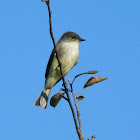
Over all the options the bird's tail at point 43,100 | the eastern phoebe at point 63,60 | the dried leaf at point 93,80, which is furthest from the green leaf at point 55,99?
the eastern phoebe at point 63,60

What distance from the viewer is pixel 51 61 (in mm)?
6789

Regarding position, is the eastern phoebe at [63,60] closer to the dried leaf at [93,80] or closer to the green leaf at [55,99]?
the green leaf at [55,99]

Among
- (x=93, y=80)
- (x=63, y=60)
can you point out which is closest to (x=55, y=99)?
(x=93, y=80)

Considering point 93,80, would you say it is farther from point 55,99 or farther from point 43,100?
point 43,100

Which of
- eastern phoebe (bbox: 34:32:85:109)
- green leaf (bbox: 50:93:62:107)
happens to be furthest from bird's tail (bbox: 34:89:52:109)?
green leaf (bbox: 50:93:62:107)

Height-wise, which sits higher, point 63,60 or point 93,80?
point 63,60

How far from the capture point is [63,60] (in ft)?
22.3

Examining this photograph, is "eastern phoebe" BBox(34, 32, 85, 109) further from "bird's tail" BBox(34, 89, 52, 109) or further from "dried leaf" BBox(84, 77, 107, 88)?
"dried leaf" BBox(84, 77, 107, 88)

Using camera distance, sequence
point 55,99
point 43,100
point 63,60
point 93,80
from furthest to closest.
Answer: point 63,60 → point 43,100 → point 55,99 → point 93,80

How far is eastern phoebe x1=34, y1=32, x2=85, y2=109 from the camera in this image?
675cm

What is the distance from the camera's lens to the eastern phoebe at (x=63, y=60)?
22.1 ft

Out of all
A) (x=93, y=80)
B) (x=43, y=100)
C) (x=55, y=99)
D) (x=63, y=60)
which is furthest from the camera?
(x=63, y=60)

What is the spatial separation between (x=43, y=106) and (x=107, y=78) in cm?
336

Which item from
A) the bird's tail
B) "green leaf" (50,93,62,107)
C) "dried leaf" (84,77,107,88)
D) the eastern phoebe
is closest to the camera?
"dried leaf" (84,77,107,88)
